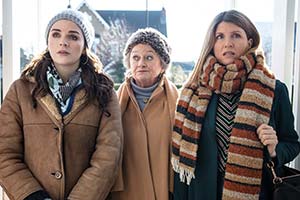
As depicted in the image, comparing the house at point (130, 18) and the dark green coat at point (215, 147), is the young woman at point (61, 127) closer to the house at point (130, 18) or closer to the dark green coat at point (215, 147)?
the dark green coat at point (215, 147)

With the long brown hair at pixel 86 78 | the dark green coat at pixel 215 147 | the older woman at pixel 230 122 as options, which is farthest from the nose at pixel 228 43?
the long brown hair at pixel 86 78

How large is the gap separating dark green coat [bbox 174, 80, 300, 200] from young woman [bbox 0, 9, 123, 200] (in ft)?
1.18

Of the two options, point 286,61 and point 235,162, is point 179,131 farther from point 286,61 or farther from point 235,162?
point 286,61

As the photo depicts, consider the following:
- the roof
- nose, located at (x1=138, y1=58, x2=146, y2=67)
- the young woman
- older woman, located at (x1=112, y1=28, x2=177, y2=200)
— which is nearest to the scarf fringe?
older woman, located at (x1=112, y1=28, x2=177, y2=200)

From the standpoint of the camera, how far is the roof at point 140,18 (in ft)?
7.48

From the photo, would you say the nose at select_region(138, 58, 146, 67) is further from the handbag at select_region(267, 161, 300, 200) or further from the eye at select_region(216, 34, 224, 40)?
the handbag at select_region(267, 161, 300, 200)

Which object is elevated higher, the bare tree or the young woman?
the bare tree

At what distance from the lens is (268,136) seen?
1.28 meters

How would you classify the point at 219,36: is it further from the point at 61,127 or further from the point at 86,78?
the point at 61,127

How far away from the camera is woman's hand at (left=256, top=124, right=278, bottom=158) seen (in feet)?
4.19

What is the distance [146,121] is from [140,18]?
95 centimetres

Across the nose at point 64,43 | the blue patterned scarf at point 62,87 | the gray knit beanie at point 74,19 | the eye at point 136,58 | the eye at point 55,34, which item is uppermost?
the gray knit beanie at point 74,19

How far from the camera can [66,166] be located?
140 centimetres

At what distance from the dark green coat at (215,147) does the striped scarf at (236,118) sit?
0.04m
